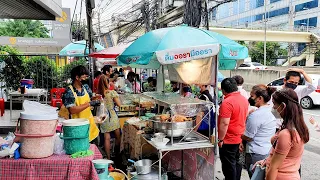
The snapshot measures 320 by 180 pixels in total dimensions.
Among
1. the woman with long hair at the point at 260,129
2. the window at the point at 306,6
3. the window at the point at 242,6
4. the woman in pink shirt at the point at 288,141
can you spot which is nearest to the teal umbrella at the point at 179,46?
the woman with long hair at the point at 260,129

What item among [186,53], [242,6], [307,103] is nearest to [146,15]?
[307,103]

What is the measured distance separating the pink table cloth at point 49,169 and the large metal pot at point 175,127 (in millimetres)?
1330

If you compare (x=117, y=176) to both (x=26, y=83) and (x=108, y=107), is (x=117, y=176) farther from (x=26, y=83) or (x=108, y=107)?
(x=26, y=83)

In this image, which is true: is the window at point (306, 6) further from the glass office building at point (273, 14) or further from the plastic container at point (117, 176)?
the plastic container at point (117, 176)

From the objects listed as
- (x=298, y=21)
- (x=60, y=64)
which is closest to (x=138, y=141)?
(x=60, y=64)

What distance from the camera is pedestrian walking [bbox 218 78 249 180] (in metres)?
3.92

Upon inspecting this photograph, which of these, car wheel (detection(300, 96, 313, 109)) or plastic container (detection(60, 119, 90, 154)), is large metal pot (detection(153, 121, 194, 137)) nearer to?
plastic container (detection(60, 119, 90, 154))

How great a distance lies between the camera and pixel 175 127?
3.89 meters

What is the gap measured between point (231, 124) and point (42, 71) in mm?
7947

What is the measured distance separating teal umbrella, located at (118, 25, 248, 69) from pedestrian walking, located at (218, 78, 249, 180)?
1.68ft

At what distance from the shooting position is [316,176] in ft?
17.3

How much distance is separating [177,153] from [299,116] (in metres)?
2.88

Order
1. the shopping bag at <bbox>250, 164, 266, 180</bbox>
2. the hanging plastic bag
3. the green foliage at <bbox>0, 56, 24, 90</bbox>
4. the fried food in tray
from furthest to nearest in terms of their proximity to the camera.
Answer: the green foliage at <bbox>0, 56, 24, 90</bbox> < the hanging plastic bag < the fried food in tray < the shopping bag at <bbox>250, 164, 266, 180</bbox>

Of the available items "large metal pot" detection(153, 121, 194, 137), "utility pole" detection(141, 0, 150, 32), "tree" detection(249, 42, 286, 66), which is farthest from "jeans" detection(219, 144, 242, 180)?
"tree" detection(249, 42, 286, 66)
